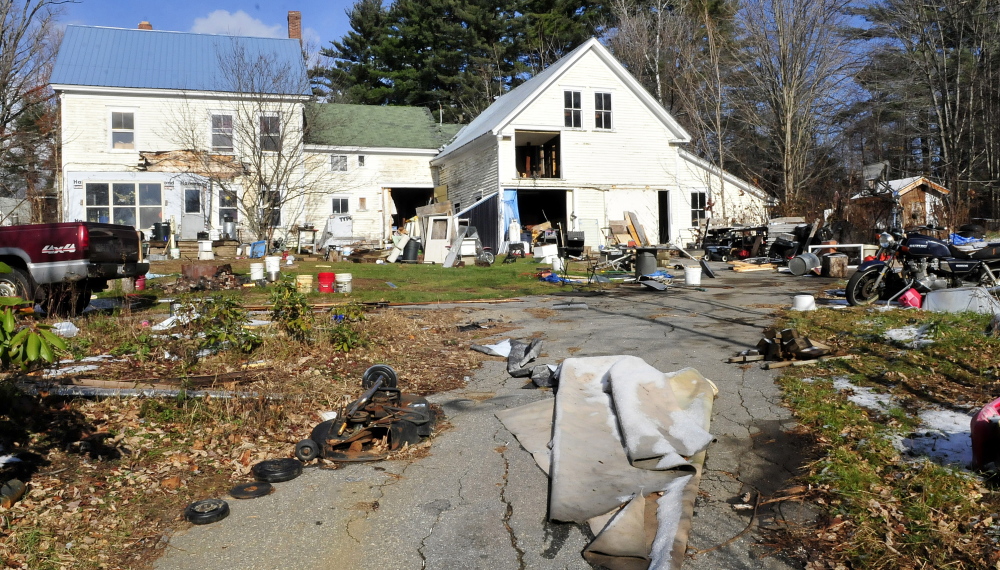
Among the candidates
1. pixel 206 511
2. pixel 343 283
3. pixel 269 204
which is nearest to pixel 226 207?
pixel 269 204

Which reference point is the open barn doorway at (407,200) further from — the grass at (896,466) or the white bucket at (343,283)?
the grass at (896,466)

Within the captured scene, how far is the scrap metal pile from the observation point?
4.80 meters

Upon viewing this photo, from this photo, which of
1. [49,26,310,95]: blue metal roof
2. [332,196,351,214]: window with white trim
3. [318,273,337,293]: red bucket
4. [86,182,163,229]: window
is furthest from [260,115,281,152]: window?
[318,273,337,293]: red bucket

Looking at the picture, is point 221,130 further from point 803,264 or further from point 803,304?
point 803,304

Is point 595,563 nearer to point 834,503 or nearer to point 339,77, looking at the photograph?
point 834,503

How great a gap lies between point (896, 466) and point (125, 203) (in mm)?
24828

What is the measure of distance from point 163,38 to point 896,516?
2973 cm

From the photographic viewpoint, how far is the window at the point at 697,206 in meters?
28.0

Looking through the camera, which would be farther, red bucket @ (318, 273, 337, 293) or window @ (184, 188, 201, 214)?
window @ (184, 188, 201, 214)

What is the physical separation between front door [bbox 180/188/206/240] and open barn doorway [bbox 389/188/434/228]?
9467 millimetres

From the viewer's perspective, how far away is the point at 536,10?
40594 millimetres

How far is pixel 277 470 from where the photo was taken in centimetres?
448

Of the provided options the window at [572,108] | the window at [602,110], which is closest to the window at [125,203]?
the window at [572,108]

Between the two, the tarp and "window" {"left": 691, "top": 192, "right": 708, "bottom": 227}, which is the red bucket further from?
"window" {"left": 691, "top": 192, "right": 708, "bottom": 227}
